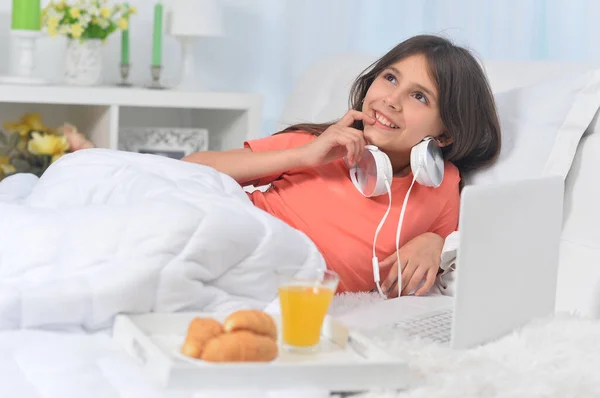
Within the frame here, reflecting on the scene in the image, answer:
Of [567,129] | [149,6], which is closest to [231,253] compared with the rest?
[567,129]

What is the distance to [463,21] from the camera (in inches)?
117

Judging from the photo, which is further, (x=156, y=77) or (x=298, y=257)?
(x=156, y=77)

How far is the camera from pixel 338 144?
1.70 metres

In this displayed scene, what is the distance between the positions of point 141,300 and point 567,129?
3.02 feet

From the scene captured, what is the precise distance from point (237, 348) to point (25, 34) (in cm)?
223

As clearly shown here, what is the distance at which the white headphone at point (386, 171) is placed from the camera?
163 centimetres

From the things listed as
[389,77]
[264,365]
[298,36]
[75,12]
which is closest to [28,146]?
[75,12]

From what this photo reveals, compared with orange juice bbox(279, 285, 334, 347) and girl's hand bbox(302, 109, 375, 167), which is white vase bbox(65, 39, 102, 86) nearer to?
girl's hand bbox(302, 109, 375, 167)

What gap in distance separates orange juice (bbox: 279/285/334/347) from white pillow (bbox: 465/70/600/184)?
79cm

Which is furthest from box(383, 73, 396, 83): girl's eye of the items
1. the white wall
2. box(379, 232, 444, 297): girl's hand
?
the white wall

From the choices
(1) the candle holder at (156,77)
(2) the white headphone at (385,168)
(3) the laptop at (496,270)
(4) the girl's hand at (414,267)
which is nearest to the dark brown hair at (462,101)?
(2) the white headphone at (385,168)

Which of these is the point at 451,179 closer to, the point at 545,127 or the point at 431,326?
the point at 545,127

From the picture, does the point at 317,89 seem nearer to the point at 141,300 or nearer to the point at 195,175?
the point at 195,175

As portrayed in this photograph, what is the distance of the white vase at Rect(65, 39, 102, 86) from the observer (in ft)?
9.98
